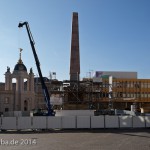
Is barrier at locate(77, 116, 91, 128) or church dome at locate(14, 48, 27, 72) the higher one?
church dome at locate(14, 48, 27, 72)

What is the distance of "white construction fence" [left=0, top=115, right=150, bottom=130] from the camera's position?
31.5 m

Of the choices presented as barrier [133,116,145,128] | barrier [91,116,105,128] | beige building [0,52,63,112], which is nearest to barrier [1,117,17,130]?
barrier [91,116,105,128]

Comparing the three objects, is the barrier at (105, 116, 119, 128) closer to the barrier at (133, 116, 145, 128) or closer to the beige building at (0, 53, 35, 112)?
the barrier at (133, 116, 145, 128)

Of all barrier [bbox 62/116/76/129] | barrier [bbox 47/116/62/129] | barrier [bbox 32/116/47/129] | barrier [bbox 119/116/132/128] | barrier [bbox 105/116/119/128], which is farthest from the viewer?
barrier [bbox 119/116/132/128]

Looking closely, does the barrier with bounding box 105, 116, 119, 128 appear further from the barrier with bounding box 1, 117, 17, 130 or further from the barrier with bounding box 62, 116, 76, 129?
the barrier with bounding box 1, 117, 17, 130

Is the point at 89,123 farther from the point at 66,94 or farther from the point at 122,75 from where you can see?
the point at 122,75

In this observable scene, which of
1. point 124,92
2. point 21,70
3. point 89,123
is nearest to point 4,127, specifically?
point 89,123

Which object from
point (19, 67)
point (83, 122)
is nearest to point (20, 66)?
point (19, 67)

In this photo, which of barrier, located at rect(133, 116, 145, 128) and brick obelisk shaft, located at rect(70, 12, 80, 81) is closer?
barrier, located at rect(133, 116, 145, 128)

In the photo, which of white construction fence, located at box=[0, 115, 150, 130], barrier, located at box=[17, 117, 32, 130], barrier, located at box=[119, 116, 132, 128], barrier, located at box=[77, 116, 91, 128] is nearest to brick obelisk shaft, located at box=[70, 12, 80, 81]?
barrier, located at box=[77, 116, 91, 128]

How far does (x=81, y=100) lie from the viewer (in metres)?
51.8

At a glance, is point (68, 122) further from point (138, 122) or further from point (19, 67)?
point (19, 67)

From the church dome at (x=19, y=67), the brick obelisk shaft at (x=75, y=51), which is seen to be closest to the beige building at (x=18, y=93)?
the church dome at (x=19, y=67)

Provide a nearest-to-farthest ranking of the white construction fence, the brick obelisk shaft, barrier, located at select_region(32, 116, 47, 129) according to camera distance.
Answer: barrier, located at select_region(32, 116, 47, 129) → the white construction fence → the brick obelisk shaft
